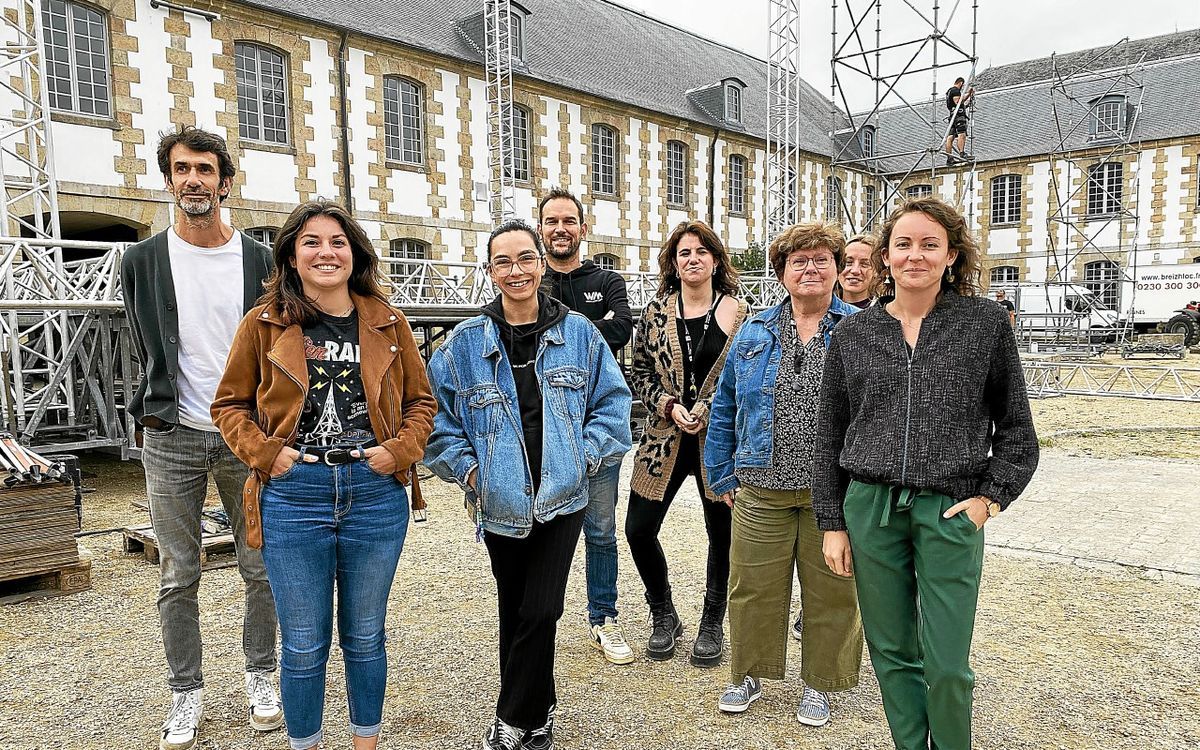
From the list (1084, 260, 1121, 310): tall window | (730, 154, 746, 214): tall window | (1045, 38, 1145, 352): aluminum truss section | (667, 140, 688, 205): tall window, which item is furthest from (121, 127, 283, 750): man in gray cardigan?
(1084, 260, 1121, 310): tall window

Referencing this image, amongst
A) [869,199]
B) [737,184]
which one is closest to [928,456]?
[737,184]

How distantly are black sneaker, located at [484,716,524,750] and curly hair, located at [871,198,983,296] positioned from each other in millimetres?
1945

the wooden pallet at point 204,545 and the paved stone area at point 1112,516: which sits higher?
the wooden pallet at point 204,545

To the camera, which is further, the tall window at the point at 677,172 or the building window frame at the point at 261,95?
the tall window at the point at 677,172

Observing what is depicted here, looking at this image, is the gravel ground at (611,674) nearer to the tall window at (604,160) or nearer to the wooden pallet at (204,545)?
the wooden pallet at (204,545)

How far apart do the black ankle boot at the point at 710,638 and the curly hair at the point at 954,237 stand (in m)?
1.73

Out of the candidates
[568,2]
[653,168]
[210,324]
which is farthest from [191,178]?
[568,2]

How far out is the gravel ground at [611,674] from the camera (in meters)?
2.83

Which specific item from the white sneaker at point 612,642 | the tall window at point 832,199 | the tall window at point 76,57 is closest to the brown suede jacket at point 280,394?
the white sneaker at point 612,642

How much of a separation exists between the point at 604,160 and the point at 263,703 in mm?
19713

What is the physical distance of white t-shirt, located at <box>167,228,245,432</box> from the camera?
108 inches

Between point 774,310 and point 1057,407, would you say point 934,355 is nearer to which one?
point 774,310

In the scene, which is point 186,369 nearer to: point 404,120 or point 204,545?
point 204,545

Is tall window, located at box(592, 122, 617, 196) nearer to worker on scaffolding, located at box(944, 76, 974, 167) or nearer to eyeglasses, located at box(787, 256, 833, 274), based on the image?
worker on scaffolding, located at box(944, 76, 974, 167)
